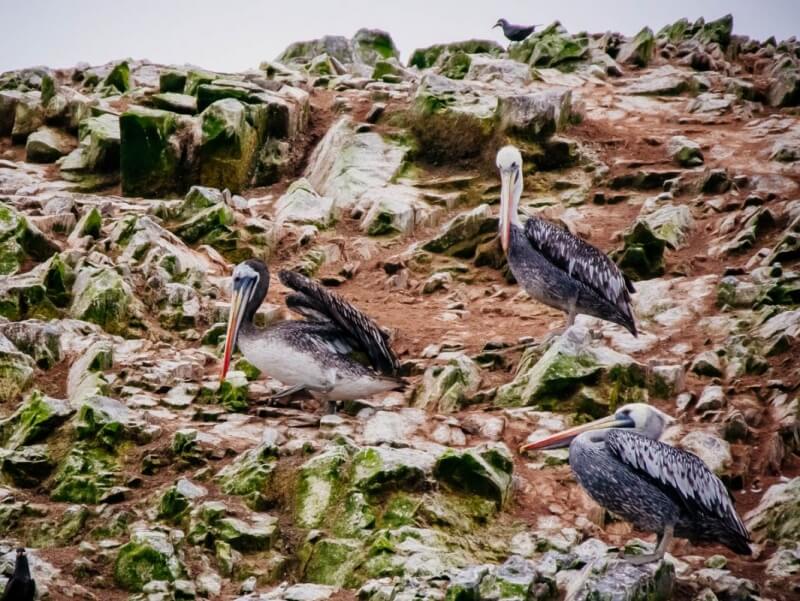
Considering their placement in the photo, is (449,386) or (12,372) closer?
(449,386)

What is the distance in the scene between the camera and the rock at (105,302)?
35.4 ft

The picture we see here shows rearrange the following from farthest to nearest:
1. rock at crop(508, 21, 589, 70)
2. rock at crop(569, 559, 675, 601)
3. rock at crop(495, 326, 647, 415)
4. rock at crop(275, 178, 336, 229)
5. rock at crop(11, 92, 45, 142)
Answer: rock at crop(508, 21, 589, 70), rock at crop(11, 92, 45, 142), rock at crop(275, 178, 336, 229), rock at crop(495, 326, 647, 415), rock at crop(569, 559, 675, 601)

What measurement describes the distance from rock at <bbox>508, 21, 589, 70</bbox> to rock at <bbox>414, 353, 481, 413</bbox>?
1162cm

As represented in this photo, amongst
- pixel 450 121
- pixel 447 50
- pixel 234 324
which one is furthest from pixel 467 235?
pixel 447 50

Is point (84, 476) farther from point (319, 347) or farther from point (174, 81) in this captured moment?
point (174, 81)

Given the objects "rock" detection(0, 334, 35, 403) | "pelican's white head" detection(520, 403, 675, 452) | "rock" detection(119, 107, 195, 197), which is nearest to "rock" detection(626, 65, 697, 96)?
"rock" detection(119, 107, 195, 197)

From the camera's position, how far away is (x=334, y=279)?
42.0 ft

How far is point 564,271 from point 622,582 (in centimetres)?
461

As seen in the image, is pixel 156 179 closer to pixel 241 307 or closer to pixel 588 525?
pixel 241 307

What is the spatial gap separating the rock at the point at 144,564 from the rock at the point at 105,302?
398cm

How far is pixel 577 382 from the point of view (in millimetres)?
9188

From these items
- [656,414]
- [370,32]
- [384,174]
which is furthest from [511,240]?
[370,32]

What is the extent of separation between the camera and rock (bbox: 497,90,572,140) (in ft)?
48.9

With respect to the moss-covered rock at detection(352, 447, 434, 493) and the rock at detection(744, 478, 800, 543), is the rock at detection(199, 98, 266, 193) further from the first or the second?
the rock at detection(744, 478, 800, 543)
